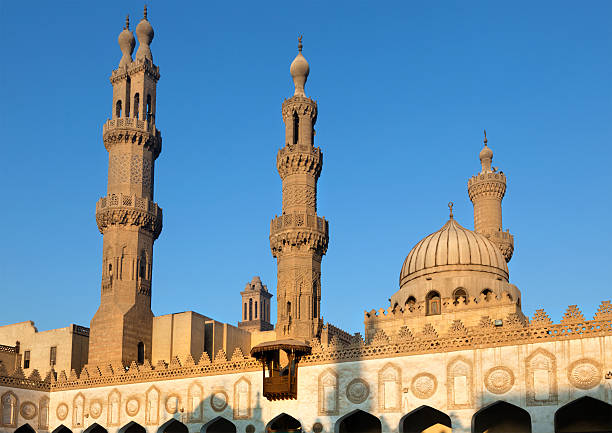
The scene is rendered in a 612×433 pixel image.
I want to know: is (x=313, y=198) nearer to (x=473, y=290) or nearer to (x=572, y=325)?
(x=473, y=290)

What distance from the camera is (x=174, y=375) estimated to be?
33.7m

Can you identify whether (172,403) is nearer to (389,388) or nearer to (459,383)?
(389,388)

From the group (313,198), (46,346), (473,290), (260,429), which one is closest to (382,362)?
(260,429)

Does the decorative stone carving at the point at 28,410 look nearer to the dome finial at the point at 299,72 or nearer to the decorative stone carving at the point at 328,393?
the decorative stone carving at the point at 328,393

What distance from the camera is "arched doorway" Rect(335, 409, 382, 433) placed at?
106ft

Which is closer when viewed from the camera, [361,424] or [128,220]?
[361,424]

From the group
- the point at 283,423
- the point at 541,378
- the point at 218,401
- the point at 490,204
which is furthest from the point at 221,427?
the point at 490,204

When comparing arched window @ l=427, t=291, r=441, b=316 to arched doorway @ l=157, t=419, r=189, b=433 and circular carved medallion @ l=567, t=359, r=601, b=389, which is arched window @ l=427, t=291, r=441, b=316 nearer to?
circular carved medallion @ l=567, t=359, r=601, b=389

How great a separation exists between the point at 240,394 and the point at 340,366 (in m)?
4.76

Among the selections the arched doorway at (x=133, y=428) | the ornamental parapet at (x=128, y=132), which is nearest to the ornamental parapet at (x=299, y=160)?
the ornamental parapet at (x=128, y=132)

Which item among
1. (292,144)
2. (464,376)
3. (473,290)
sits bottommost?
(464,376)

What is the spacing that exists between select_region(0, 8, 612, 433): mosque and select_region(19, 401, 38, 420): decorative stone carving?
7 cm

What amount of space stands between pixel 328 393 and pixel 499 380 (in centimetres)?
672

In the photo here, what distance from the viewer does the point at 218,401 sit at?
106 feet
